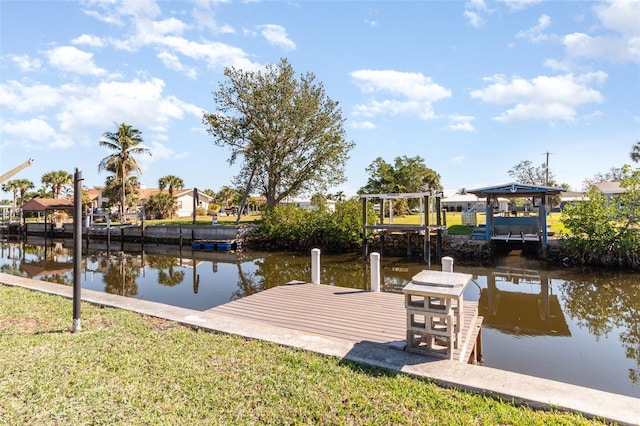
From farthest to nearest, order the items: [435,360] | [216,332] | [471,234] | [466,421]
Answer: [471,234]
[216,332]
[435,360]
[466,421]

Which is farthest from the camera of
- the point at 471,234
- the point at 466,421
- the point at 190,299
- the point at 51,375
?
the point at 471,234

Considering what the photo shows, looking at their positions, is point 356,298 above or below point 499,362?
above

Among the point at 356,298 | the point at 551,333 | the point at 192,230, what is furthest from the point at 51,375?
the point at 192,230

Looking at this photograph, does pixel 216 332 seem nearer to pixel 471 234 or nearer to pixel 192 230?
pixel 471 234

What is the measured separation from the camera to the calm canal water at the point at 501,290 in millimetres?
6395

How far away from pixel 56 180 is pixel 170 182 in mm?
15547

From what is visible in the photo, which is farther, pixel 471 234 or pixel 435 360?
pixel 471 234

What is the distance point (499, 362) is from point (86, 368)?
20.3 feet

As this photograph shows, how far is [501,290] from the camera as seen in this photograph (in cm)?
1203

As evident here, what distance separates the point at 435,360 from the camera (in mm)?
4328

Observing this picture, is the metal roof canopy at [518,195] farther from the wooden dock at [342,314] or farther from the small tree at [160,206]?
the small tree at [160,206]

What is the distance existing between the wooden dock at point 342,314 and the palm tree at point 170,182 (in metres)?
42.2

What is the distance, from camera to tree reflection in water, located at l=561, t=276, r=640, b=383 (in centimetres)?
750

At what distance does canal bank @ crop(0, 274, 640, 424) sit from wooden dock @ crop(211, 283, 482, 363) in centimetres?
60
